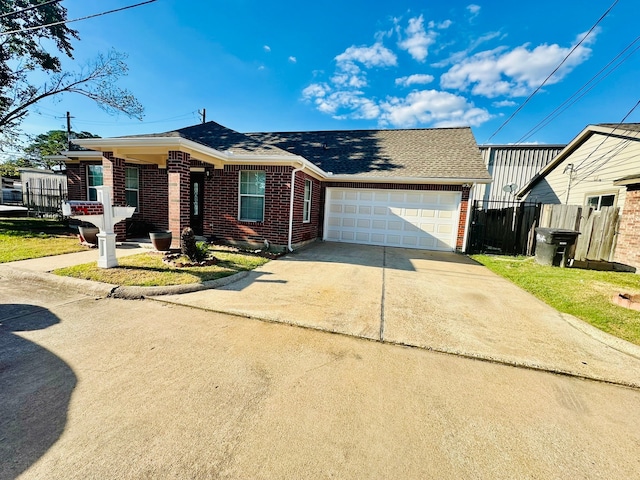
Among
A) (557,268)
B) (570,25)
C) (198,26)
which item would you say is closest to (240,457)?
(557,268)

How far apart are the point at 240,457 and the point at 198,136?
1131cm

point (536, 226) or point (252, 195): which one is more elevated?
point (252, 195)

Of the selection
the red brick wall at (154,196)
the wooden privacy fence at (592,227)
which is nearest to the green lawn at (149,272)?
the red brick wall at (154,196)

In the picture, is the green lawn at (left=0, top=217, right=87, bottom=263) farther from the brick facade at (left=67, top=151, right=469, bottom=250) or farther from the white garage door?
the white garage door

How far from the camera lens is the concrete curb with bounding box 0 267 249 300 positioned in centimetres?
453

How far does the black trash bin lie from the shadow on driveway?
1060cm

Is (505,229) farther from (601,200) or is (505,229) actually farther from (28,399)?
(28,399)

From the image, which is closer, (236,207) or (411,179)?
(236,207)

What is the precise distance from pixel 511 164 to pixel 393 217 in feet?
42.5

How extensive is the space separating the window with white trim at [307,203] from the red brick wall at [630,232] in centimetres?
932

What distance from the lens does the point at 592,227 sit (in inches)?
334

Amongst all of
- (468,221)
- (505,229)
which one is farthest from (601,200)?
(468,221)

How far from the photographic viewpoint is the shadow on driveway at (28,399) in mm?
1731

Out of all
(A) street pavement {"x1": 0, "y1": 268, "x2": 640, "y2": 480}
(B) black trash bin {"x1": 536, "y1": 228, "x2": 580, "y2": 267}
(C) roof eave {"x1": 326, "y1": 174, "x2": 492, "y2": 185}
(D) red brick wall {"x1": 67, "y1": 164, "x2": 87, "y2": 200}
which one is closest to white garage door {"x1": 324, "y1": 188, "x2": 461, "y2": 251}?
(C) roof eave {"x1": 326, "y1": 174, "x2": 492, "y2": 185}
